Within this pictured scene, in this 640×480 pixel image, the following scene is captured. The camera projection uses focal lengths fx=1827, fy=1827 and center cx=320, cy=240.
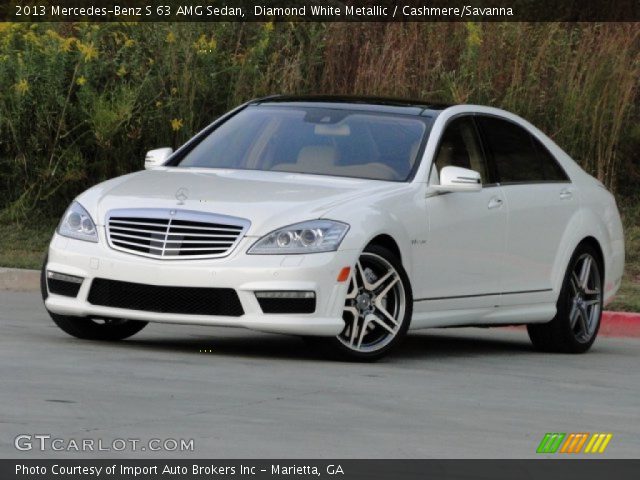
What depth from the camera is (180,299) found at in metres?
10.2

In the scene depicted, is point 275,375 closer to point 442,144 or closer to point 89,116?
point 442,144

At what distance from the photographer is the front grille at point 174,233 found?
10.1 meters

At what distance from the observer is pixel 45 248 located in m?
18.2

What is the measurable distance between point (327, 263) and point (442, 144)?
5.66 ft

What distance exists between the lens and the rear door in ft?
38.5

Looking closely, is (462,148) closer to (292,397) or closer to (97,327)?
(97,327)

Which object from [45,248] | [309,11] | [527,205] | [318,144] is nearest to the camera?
[318,144]

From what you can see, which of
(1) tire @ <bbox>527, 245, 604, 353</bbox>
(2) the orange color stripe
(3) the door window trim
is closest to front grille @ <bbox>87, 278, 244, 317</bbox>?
(3) the door window trim

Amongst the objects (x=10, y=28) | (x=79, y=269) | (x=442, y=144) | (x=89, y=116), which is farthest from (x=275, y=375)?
(x=10, y=28)

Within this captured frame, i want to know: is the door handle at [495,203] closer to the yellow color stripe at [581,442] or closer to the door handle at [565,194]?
the door handle at [565,194]
